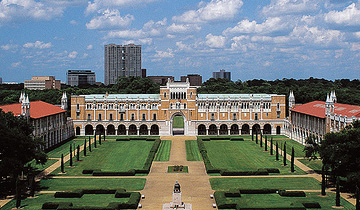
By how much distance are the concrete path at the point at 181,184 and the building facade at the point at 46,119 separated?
23880mm

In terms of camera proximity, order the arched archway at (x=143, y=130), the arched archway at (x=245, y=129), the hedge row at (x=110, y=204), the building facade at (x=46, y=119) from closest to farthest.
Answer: the hedge row at (x=110, y=204)
the building facade at (x=46, y=119)
the arched archway at (x=143, y=130)
the arched archway at (x=245, y=129)

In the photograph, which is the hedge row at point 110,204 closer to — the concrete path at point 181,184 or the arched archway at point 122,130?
the concrete path at point 181,184

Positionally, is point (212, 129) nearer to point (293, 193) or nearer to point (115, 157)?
A: point (115, 157)

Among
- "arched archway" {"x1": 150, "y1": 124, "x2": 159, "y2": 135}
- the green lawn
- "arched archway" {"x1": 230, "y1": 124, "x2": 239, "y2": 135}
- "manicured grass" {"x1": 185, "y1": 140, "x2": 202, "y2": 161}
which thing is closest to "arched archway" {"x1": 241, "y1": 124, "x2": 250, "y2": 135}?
"arched archway" {"x1": 230, "y1": 124, "x2": 239, "y2": 135}

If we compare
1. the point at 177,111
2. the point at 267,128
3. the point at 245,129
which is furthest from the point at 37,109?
the point at 267,128

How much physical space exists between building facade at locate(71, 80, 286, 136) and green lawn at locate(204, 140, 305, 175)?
1204cm

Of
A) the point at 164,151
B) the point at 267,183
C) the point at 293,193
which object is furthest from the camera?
the point at 164,151

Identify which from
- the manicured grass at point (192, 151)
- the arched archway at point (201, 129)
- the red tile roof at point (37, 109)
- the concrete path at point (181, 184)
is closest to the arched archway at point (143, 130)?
the arched archway at point (201, 129)

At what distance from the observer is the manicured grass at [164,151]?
73.5m

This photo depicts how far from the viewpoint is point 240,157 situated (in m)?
73.4

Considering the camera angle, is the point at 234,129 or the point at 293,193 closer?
the point at 293,193

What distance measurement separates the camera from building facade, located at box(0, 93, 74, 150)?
71938 mm

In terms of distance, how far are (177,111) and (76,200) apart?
55639 millimetres

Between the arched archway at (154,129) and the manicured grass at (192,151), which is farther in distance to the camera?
the arched archway at (154,129)
